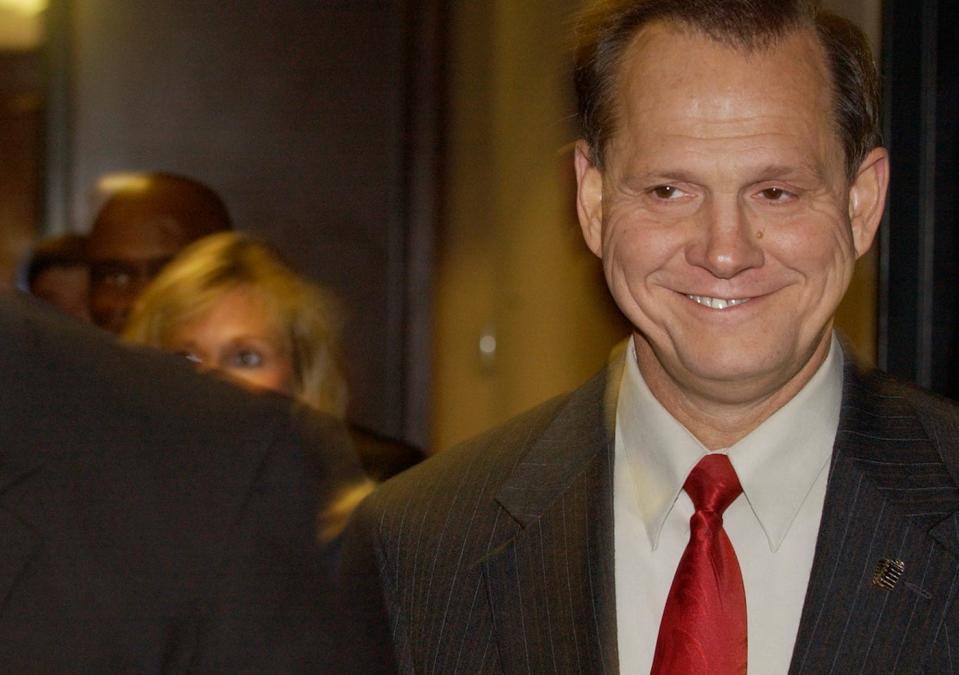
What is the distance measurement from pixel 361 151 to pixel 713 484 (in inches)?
A: 124

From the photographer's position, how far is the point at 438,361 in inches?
173

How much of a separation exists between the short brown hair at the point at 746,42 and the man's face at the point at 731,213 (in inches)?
0.7

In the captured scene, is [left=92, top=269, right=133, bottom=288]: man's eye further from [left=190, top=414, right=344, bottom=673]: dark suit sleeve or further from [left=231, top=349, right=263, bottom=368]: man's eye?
[left=190, top=414, right=344, bottom=673]: dark suit sleeve

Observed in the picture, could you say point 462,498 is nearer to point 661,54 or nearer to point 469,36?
point 661,54

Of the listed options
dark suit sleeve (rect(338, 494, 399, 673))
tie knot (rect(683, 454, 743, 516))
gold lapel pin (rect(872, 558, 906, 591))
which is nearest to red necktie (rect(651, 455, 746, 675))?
tie knot (rect(683, 454, 743, 516))

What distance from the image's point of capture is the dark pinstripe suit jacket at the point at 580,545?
1.31 meters

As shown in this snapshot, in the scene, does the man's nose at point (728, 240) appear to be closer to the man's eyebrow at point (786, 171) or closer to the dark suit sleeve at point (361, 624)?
the man's eyebrow at point (786, 171)

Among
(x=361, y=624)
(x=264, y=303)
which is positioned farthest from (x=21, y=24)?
(x=361, y=624)

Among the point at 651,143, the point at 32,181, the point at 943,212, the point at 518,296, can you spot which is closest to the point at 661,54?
the point at 651,143

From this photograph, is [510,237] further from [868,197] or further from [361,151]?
[868,197]

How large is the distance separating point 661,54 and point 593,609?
0.57 m

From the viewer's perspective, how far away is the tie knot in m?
1.39

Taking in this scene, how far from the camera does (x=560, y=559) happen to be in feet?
4.78

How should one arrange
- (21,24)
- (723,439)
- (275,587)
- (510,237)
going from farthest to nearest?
1. (21,24)
2. (510,237)
3. (723,439)
4. (275,587)
